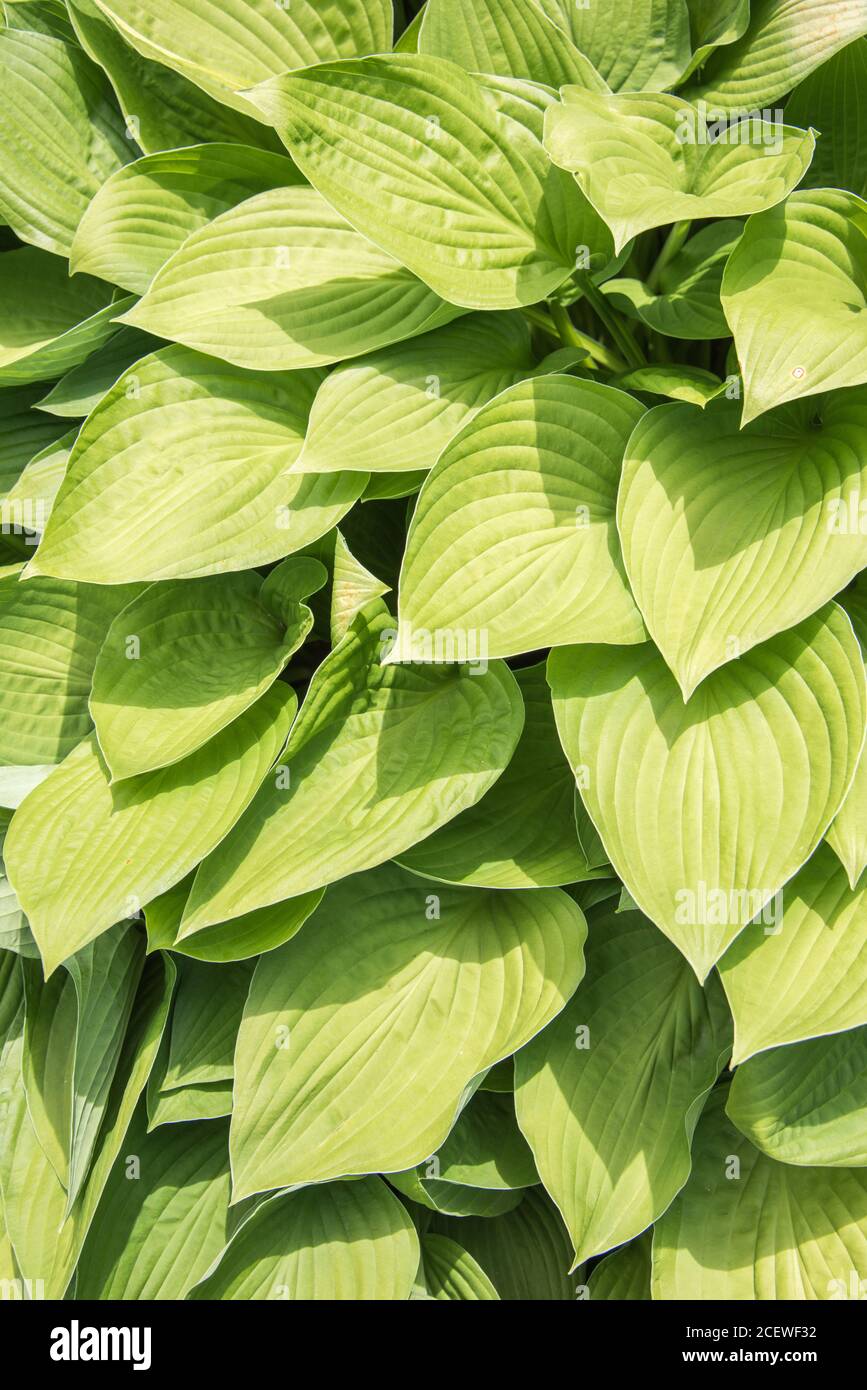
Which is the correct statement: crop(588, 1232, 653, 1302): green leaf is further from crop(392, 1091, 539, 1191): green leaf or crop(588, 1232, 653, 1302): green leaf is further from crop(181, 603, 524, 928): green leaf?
crop(181, 603, 524, 928): green leaf

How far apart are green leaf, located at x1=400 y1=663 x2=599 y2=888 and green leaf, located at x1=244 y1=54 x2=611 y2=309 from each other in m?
0.30

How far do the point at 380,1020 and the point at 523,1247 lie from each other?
35 centimetres

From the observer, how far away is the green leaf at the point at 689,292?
822mm

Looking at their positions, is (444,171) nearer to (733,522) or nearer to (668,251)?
(668,251)

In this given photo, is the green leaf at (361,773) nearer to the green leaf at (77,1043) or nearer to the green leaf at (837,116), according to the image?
the green leaf at (77,1043)

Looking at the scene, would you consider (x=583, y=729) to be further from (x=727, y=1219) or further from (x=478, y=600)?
(x=727, y=1219)

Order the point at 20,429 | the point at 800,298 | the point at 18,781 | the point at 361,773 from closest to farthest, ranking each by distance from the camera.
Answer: the point at 800,298 < the point at 361,773 < the point at 18,781 < the point at 20,429

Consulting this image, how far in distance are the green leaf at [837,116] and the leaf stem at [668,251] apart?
10cm

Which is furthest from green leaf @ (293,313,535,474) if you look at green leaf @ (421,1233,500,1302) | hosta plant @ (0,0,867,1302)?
green leaf @ (421,1233,500,1302)

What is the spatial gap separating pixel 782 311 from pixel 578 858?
41cm

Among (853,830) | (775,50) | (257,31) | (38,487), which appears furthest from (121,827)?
(775,50)

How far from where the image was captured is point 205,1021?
966mm

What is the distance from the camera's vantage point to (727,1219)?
0.91 meters

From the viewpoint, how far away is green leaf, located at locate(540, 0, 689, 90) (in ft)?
2.83
